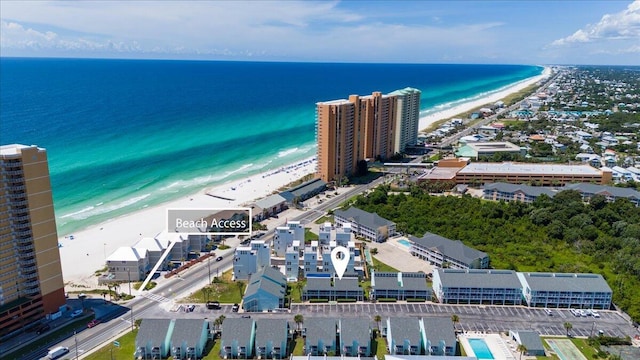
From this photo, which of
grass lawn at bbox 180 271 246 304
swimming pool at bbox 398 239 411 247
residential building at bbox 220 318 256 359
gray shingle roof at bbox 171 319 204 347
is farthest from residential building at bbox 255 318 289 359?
swimming pool at bbox 398 239 411 247

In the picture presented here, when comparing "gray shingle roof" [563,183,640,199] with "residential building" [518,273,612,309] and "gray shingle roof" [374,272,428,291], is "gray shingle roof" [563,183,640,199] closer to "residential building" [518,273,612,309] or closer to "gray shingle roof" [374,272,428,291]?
"residential building" [518,273,612,309]

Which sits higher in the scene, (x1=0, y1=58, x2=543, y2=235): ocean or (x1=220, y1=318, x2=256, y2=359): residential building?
(x1=0, y1=58, x2=543, y2=235): ocean

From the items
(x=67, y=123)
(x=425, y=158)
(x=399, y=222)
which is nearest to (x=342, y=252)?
(x=399, y=222)

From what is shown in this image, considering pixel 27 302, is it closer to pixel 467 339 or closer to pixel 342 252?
pixel 342 252

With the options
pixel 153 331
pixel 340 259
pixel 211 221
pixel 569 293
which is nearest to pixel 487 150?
pixel 569 293

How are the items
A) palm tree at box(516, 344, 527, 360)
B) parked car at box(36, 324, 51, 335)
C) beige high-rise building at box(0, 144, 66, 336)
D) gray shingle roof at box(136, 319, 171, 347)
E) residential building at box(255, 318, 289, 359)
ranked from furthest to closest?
1. parked car at box(36, 324, 51, 335)
2. beige high-rise building at box(0, 144, 66, 336)
3. residential building at box(255, 318, 289, 359)
4. palm tree at box(516, 344, 527, 360)
5. gray shingle roof at box(136, 319, 171, 347)

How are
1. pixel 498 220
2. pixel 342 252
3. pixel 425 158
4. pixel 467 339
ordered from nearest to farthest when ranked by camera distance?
pixel 467 339, pixel 342 252, pixel 498 220, pixel 425 158

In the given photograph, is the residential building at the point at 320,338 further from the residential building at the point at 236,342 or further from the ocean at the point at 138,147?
the ocean at the point at 138,147

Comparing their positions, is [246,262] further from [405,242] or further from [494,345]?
[494,345]
